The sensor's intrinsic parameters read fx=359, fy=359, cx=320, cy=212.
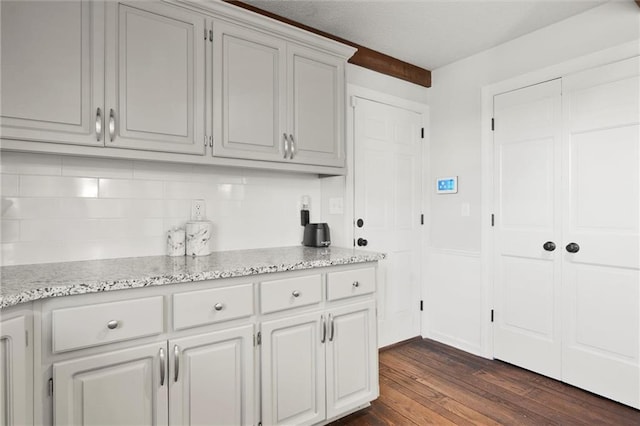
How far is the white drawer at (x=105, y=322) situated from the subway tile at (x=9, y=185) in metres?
0.79

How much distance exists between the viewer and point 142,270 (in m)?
1.58

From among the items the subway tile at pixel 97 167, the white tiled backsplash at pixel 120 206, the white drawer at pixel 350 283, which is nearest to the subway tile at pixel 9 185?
the white tiled backsplash at pixel 120 206

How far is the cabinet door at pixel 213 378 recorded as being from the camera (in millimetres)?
1513

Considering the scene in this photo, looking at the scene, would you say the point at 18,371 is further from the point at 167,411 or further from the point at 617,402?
the point at 617,402

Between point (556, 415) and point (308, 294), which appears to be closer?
point (308, 294)

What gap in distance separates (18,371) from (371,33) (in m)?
2.76

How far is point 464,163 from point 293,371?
2.23 m

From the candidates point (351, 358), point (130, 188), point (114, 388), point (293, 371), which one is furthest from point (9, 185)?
point (351, 358)

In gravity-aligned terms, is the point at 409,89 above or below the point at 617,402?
above

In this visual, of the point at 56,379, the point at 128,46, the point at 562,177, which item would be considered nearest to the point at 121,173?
the point at 128,46

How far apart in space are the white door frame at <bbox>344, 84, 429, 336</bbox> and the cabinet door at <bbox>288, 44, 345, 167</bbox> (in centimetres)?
43

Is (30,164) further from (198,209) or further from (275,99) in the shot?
(275,99)

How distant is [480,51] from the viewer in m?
2.96

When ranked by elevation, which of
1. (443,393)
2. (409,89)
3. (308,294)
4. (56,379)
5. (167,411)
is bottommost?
(443,393)
